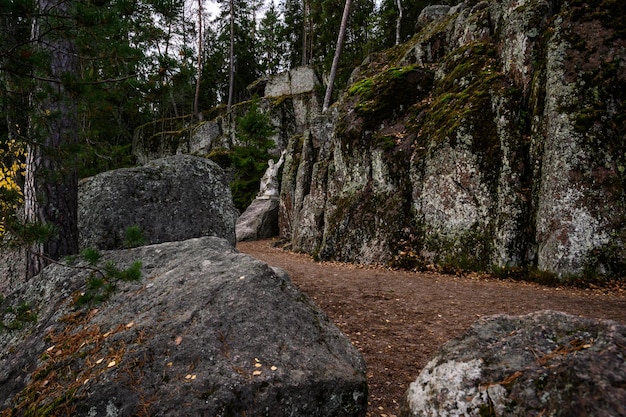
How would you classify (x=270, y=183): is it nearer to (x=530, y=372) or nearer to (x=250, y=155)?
(x=250, y=155)

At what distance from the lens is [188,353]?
2393mm

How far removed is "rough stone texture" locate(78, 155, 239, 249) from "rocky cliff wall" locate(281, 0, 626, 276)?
5.12 meters

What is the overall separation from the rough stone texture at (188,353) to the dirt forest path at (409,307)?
3.21ft

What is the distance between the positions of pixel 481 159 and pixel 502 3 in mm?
5928

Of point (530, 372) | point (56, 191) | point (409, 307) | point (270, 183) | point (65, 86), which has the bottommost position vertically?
point (409, 307)

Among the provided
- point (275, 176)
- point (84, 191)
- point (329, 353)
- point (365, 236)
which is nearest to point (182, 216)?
point (84, 191)

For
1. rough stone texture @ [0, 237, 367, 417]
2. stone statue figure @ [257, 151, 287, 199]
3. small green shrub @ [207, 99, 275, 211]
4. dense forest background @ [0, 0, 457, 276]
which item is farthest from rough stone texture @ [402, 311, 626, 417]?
small green shrub @ [207, 99, 275, 211]

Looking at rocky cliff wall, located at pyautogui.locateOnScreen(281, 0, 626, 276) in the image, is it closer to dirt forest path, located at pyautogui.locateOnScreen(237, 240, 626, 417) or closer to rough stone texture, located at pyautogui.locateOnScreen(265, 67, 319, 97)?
dirt forest path, located at pyautogui.locateOnScreen(237, 240, 626, 417)

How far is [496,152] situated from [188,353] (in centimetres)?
876

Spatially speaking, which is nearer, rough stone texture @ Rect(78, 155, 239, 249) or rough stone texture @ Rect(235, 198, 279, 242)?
rough stone texture @ Rect(78, 155, 239, 249)

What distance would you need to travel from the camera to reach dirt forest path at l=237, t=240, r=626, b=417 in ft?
12.4

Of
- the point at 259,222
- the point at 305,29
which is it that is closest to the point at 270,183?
the point at 259,222

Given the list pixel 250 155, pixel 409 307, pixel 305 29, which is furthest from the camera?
pixel 305 29

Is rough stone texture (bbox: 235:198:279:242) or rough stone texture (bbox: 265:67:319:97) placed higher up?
rough stone texture (bbox: 265:67:319:97)
